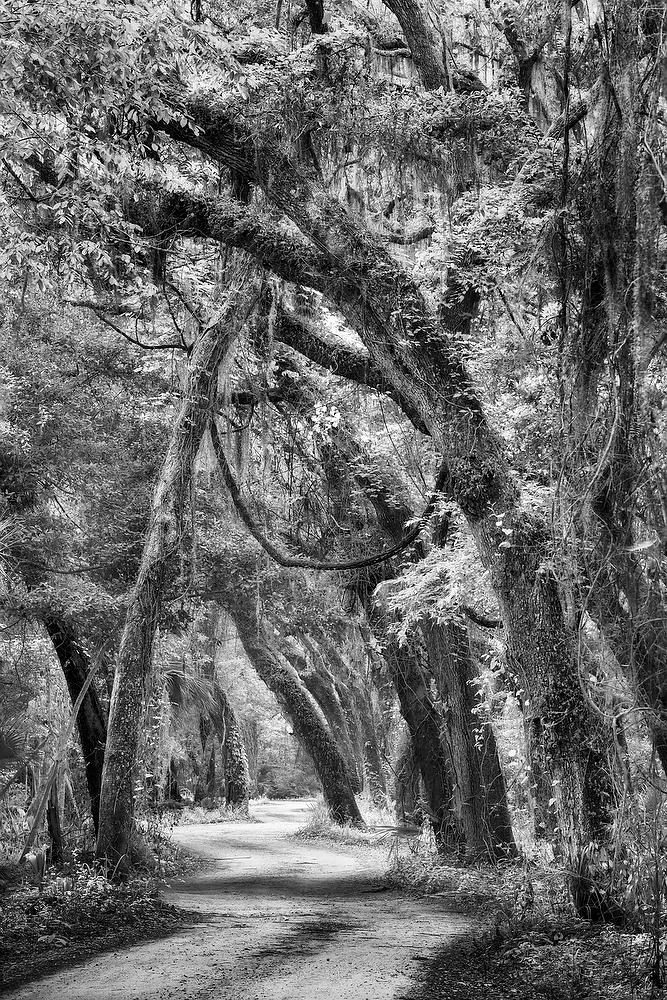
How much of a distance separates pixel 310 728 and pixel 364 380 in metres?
12.4

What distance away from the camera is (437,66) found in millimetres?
11234

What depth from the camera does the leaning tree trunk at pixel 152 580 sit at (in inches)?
445

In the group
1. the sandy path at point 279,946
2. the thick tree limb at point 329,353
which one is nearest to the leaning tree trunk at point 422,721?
the sandy path at point 279,946

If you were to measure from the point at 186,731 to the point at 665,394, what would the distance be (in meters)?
26.5

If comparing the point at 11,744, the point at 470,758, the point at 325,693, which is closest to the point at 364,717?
the point at 325,693

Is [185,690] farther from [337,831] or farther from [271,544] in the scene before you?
[271,544]

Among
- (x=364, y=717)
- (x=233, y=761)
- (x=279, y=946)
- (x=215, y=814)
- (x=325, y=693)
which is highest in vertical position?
(x=325, y=693)

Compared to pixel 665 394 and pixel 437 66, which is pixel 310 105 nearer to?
pixel 437 66

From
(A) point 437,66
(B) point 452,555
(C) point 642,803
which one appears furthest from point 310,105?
(C) point 642,803

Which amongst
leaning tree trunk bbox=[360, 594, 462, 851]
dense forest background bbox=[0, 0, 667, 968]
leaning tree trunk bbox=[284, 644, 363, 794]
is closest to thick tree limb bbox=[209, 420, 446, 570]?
dense forest background bbox=[0, 0, 667, 968]

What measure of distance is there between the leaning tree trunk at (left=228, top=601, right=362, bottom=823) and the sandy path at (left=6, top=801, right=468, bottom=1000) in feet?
19.6

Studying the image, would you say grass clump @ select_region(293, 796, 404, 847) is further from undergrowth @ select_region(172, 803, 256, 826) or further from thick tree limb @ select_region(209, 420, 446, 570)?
thick tree limb @ select_region(209, 420, 446, 570)

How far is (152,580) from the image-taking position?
39.3 feet

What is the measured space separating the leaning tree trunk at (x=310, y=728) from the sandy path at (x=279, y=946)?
5.98 metres
